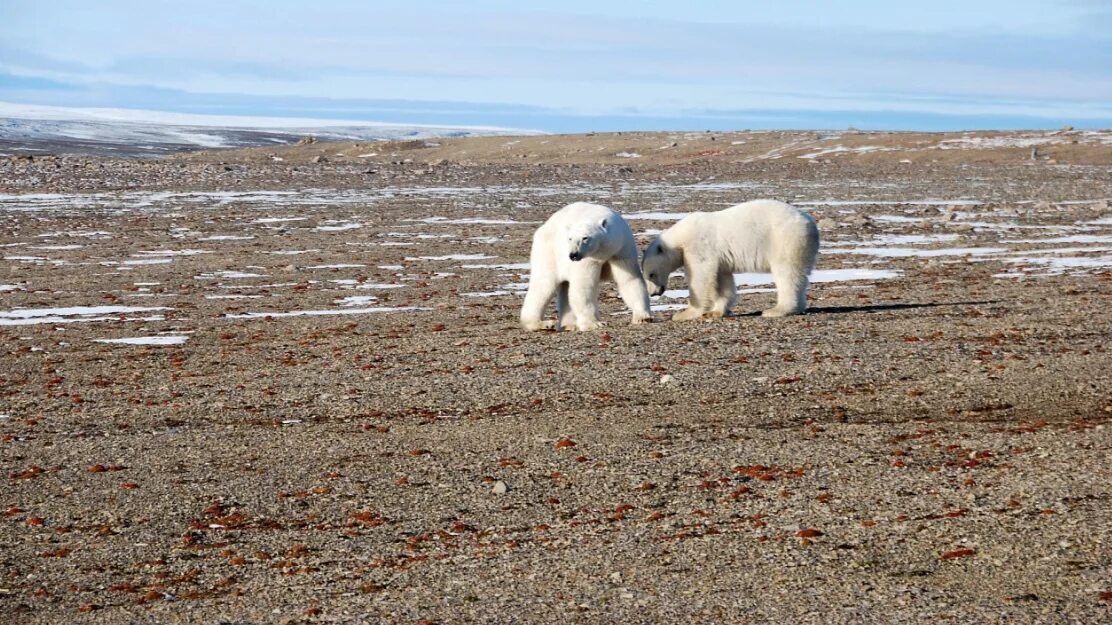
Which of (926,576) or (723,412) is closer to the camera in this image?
(926,576)

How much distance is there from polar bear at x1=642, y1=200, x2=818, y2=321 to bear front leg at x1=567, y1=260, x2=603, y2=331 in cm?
122

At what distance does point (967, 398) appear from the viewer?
1072 cm

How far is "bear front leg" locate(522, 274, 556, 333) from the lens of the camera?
15180mm

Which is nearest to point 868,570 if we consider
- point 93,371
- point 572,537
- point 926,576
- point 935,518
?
point 926,576

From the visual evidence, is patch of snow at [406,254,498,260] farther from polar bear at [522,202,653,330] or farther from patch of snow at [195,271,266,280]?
polar bear at [522,202,653,330]

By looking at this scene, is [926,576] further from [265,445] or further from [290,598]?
[265,445]

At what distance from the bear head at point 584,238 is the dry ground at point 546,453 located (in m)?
0.93

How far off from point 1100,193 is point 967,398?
36313 millimetres

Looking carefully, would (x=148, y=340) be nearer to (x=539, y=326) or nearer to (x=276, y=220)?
(x=539, y=326)

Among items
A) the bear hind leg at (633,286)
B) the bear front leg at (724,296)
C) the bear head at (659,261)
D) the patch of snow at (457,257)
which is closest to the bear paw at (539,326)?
the bear hind leg at (633,286)

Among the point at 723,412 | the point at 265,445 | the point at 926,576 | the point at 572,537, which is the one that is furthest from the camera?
the point at 723,412

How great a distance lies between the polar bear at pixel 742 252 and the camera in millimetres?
15336

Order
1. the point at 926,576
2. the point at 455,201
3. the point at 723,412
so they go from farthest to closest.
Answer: the point at 455,201 → the point at 723,412 → the point at 926,576

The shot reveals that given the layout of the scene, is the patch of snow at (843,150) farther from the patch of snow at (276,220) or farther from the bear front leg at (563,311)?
the bear front leg at (563,311)
